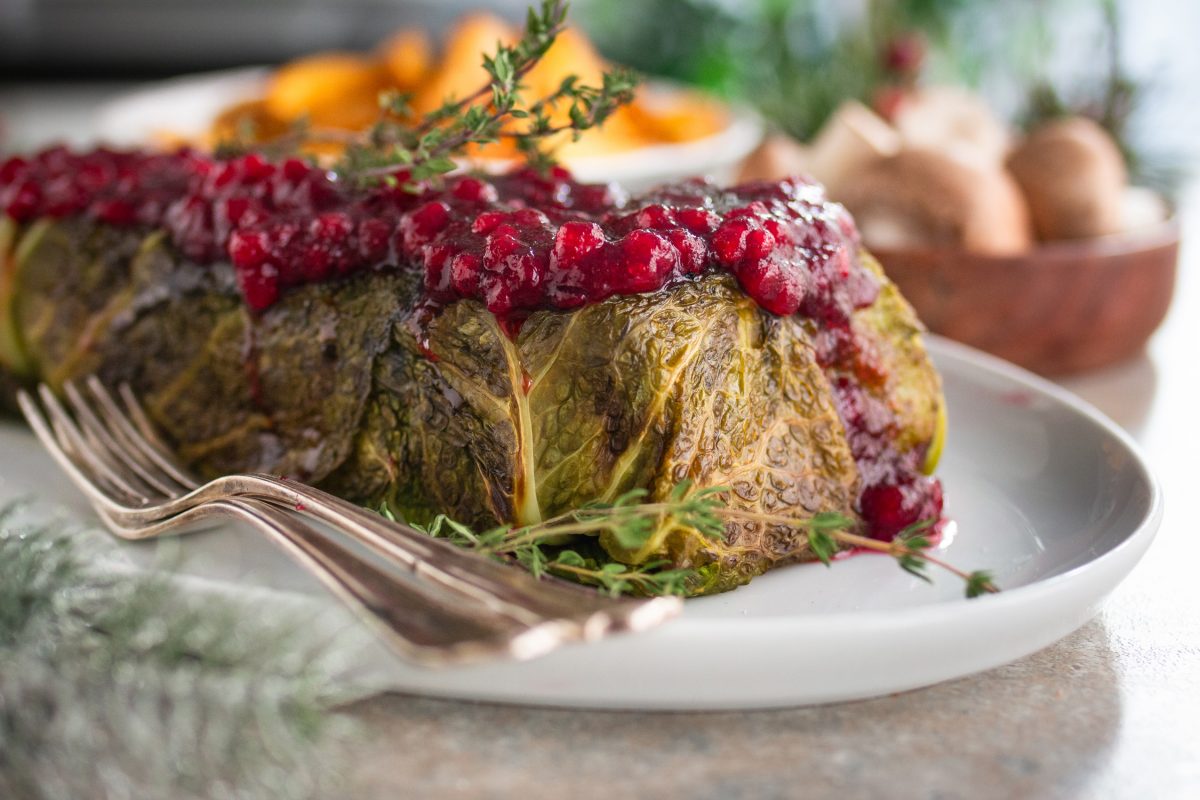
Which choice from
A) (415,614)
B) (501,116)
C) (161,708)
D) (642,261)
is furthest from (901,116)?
(161,708)

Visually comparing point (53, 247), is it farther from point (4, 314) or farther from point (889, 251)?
point (889, 251)

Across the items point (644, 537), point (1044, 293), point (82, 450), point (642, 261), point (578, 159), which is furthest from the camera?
point (578, 159)

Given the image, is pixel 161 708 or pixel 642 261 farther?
pixel 642 261

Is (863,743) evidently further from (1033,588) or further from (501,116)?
(501,116)

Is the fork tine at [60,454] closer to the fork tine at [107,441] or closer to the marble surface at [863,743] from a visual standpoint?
the fork tine at [107,441]

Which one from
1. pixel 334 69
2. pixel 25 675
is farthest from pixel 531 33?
pixel 334 69

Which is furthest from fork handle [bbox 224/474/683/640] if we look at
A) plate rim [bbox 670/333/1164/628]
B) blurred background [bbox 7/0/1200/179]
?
blurred background [bbox 7/0/1200/179]
